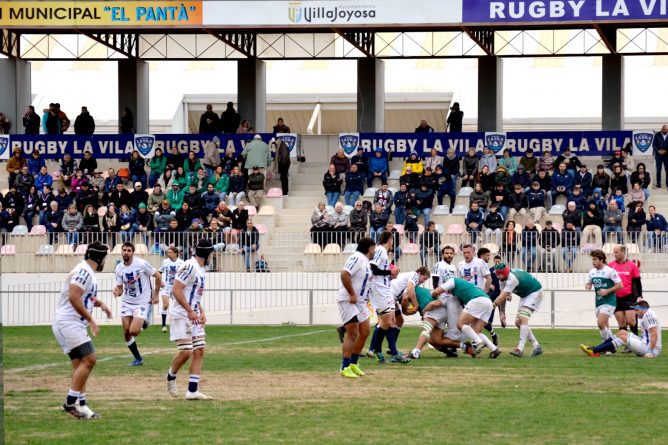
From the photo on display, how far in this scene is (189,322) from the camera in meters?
14.6

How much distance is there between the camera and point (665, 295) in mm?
29859

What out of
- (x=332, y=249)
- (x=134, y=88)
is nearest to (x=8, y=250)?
(x=332, y=249)

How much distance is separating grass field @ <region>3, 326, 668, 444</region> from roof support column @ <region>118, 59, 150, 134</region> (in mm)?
22379

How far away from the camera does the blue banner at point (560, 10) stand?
35.9 meters

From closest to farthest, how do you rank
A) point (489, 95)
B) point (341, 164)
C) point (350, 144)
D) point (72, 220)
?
point (72, 220), point (341, 164), point (350, 144), point (489, 95)

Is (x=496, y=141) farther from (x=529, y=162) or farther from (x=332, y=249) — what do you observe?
(x=332, y=249)

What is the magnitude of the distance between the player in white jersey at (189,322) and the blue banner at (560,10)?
77.0 ft

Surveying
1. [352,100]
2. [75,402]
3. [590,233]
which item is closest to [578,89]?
[352,100]

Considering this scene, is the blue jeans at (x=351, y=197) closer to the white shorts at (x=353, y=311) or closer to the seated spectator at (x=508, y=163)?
the seated spectator at (x=508, y=163)

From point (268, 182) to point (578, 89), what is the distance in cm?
2072

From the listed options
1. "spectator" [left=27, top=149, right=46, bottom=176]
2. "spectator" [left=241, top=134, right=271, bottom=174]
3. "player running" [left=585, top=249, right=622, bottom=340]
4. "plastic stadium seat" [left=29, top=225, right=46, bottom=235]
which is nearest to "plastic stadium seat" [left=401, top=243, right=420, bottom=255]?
"spectator" [left=241, top=134, right=271, bottom=174]

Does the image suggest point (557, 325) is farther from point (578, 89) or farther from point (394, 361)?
point (578, 89)

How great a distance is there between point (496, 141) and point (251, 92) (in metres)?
9.47

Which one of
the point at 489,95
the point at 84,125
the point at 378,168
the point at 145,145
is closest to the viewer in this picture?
the point at 378,168
